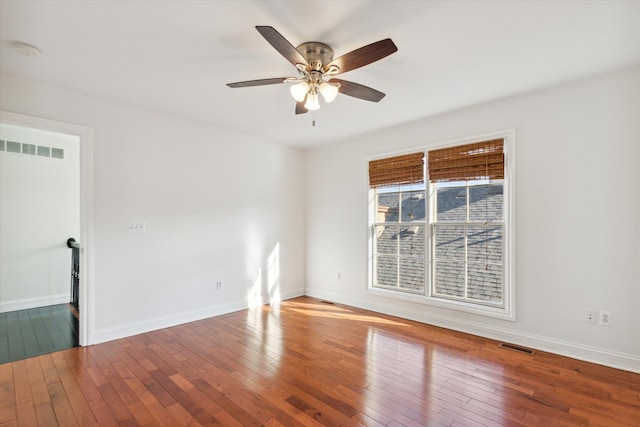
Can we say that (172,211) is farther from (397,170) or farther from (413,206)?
(413,206)

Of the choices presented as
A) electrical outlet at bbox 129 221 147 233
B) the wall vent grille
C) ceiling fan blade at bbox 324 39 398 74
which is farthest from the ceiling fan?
the wall vent grille

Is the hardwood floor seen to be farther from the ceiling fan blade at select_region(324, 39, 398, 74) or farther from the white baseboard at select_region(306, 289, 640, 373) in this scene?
the ceiling fan blade at select_region(324, 39, 398, 74)

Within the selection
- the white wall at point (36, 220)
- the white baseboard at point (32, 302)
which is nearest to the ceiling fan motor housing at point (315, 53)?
the white wall at point (36, 220)

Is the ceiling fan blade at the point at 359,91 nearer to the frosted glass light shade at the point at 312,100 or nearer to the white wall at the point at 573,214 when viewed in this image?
the frosted glass light shade at the point at 312,100

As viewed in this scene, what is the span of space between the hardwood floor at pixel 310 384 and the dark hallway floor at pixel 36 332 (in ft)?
0.88

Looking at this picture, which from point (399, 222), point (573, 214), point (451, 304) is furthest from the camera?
point (399, 222)

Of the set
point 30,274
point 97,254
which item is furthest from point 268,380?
point 30,274

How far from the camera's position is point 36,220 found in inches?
179

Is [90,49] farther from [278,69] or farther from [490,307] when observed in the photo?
[490,307]

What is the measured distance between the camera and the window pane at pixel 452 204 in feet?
12.1

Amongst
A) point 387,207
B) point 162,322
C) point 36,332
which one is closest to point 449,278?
point 387,207

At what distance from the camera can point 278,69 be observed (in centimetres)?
265

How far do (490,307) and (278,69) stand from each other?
3.24 m

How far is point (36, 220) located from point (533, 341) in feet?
21.3
